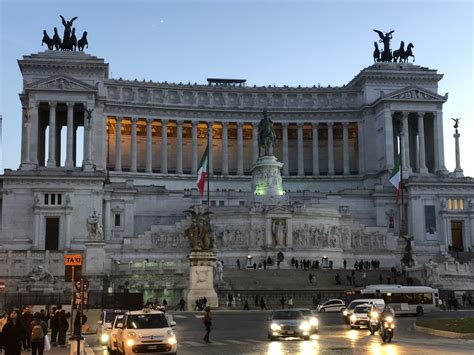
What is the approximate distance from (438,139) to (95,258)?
62.2 metres

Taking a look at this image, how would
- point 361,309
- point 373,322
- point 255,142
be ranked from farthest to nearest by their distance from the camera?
point 255,142 → point 361,309 → point 373,322

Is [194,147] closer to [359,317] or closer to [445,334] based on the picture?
[359,317]

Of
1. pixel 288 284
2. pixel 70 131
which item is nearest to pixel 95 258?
pixel 288 284

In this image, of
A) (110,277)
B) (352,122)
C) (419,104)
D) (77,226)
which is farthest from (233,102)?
(110,277)

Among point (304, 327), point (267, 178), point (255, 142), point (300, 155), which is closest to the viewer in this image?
point (304, 327)

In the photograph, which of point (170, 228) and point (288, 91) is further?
point (288, 91)

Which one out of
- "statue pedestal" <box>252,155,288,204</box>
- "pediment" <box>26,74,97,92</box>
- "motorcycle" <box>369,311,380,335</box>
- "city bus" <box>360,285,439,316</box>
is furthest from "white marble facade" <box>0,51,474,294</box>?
"motorcycle" <box>369,311,380,335</box>

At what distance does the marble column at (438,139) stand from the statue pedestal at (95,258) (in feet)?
193

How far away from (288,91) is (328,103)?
21.9 ft

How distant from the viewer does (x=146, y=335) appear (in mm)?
27703

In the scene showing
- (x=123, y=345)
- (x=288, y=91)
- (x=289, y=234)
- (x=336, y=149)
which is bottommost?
(x=123, y=345)

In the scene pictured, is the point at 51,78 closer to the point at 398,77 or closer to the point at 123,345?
the point at 398,77

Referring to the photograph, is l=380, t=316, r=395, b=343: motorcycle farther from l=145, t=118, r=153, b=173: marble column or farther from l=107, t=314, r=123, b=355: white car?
l=145, t=118, r=153, b=173: marble column

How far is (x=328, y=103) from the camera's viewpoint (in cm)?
12769
